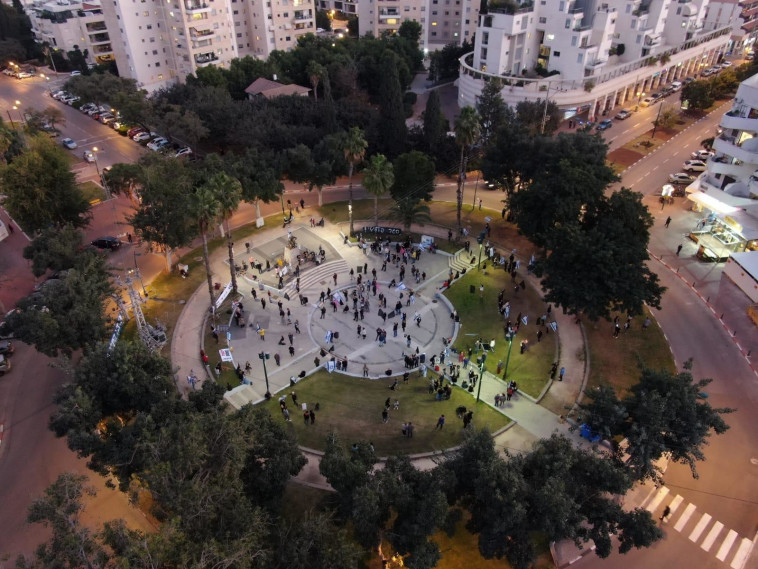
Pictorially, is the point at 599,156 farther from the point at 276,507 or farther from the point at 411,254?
the point at 276,507

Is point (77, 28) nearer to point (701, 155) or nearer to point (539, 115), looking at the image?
point (539, 115)

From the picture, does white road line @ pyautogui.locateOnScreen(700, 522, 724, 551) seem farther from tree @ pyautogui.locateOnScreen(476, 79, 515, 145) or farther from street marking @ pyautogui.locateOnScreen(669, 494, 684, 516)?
tree @ pyautogui.locateOnScreen(476, 79, 515, 145)

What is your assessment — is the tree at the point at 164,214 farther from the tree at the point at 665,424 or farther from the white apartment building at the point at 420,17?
the white apartment building at the point at 420,17

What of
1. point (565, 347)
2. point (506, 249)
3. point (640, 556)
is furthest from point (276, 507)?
point (506, 249)

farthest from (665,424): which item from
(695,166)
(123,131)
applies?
(123,131)

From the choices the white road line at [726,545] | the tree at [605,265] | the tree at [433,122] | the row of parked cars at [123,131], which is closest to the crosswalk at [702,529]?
the white road line at [726,545]
